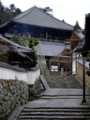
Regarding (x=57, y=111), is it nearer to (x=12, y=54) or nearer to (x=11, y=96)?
(x=11, y=96)

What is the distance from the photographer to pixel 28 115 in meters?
10.0

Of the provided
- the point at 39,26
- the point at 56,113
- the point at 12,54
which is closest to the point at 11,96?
the point at 56,113

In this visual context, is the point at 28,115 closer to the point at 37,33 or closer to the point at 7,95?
the point at 7,95

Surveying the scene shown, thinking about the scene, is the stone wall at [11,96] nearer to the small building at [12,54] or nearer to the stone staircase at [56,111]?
the stone staircase at [56,111]

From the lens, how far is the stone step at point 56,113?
967 cm

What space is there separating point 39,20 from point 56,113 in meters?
Result: 38.4

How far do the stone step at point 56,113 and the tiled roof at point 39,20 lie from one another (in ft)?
108

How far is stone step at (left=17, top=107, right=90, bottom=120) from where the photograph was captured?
9.67 meters

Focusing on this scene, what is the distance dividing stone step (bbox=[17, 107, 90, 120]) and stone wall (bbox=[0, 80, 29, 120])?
511 mm

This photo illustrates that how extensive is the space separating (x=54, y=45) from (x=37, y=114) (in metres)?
32.2

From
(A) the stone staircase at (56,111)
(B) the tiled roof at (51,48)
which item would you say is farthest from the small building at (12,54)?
(B) the tiled roof at (51,48)

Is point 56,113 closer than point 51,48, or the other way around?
point 56,113

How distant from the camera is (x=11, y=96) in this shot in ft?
33.0

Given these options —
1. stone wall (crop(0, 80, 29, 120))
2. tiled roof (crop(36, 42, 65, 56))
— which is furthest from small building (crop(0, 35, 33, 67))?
tiled roof (crop(36, 42, 65, 56))
